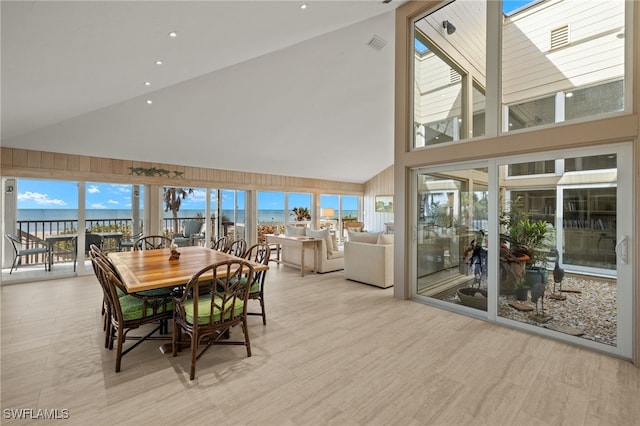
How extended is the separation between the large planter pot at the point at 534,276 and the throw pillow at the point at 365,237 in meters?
2.40

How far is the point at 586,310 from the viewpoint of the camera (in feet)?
9.55

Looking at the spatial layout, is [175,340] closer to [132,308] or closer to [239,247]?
[132,308]

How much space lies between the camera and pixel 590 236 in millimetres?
2830

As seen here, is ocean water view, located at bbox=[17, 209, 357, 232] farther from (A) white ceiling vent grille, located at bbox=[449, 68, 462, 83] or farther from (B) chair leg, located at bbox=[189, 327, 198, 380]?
(A) white ceiling vent grille, located at bbox=[449, 68, 462, 83]

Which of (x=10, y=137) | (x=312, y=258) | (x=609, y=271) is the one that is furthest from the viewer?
(x=312, y=258)

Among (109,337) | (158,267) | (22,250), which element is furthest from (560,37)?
(22,250)

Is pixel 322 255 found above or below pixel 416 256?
below

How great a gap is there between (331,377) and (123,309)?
1.87 metres

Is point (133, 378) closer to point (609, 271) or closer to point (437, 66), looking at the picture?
point (609, 271)

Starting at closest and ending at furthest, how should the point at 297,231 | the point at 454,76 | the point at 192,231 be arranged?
the point at 454,76 → the point at 297,231 → the point at 192,231

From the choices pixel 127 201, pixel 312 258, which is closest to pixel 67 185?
pixel 127 201

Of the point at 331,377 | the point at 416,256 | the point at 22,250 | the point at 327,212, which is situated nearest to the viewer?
the point at 331,377

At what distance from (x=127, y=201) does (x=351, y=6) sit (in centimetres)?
621


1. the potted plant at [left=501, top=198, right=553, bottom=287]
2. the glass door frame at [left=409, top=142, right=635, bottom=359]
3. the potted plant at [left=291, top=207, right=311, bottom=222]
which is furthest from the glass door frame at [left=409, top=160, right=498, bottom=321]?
the potted plant at [left=291, top=207, right=311, bottom=222]
